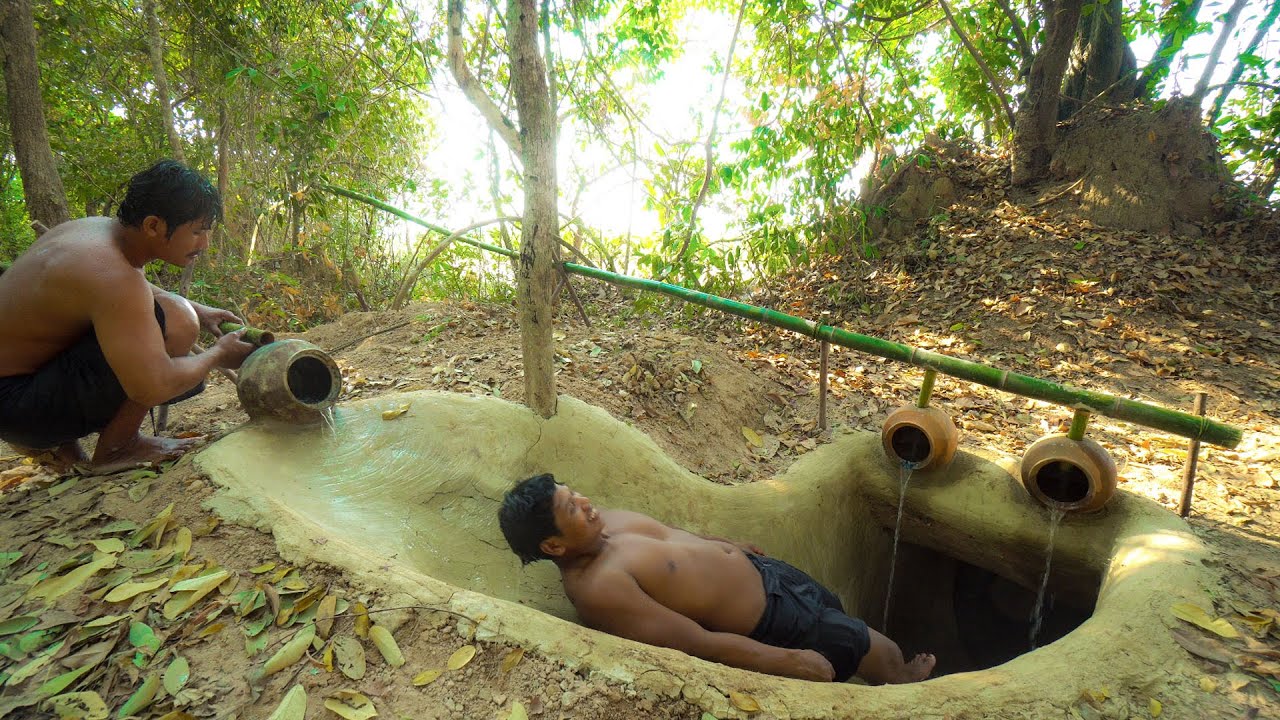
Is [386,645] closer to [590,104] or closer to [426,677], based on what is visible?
[426,677]

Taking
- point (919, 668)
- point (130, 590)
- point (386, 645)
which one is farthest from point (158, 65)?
point (919, 668)

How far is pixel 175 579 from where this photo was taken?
1.84m

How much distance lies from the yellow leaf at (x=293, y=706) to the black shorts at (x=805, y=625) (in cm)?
160

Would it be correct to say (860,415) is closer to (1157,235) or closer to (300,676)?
(300,676)

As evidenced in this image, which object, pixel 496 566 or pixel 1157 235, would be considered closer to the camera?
pixel 496 566

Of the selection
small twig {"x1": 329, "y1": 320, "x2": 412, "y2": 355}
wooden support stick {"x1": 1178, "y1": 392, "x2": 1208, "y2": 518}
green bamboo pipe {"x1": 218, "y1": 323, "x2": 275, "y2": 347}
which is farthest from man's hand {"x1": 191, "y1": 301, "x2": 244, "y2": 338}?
wooden support stick {"x1": 1178, "y1": 392, "x2": 1208, "y2": 518}

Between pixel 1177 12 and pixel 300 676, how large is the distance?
691 centimetres

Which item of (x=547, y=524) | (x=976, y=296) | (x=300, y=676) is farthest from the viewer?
(x=976, y=296)

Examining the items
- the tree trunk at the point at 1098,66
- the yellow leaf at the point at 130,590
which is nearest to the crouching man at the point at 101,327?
the yellow leaf at the point at 130,590

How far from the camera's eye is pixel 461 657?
1.68 meters

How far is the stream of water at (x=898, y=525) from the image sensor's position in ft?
10.6

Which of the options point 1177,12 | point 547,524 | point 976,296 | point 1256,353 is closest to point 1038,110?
point 1177,12

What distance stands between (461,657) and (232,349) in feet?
5.94

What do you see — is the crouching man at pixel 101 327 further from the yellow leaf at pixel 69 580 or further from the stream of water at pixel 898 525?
the stream of water at pixel 898 525
